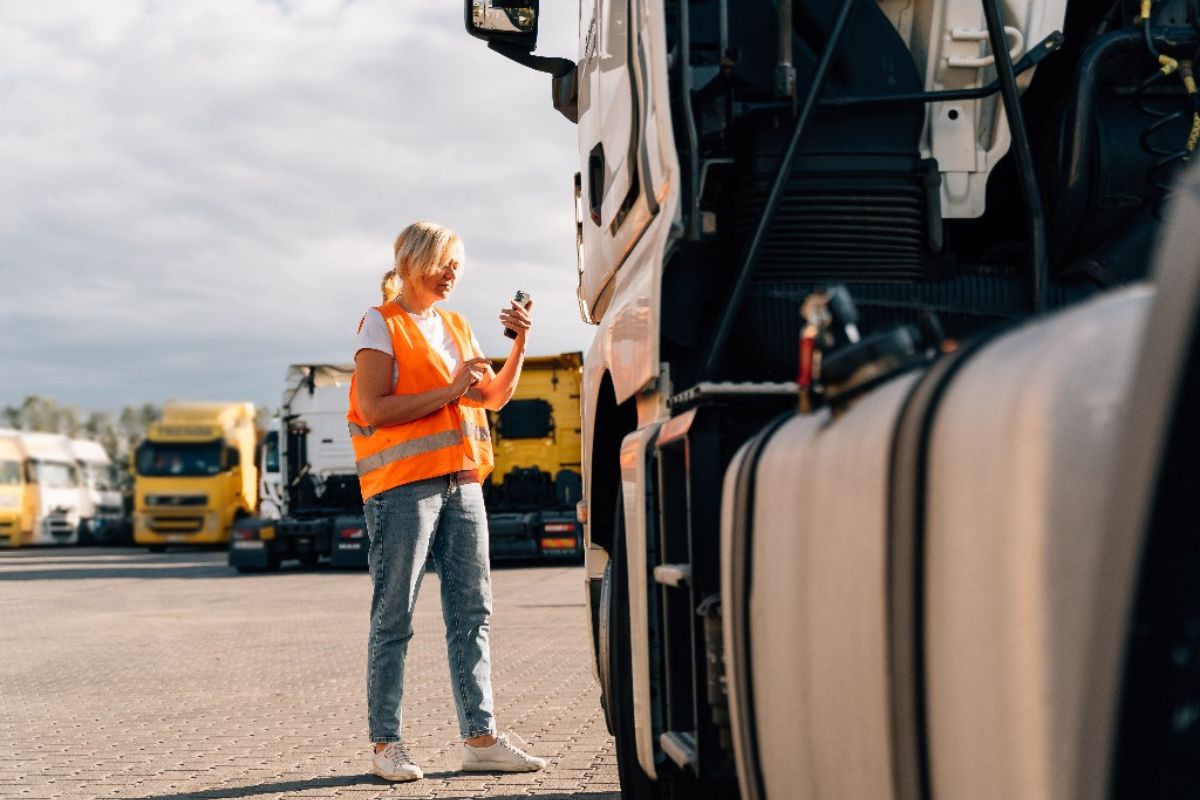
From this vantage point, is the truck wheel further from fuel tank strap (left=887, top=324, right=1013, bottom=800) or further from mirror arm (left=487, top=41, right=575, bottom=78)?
fuel tank strap (left=887, top=324, right=1013, bottom=800)

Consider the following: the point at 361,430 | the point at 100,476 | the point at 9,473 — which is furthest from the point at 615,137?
the point at 100,476

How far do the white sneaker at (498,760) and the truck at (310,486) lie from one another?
19.9 meters

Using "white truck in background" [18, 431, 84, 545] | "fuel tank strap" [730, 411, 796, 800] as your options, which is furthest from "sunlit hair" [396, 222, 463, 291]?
"white truck in background" [18, 431, 84, 545]

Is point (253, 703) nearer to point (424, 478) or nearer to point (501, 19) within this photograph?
point (424, 478)

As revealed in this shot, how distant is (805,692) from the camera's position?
196 cm

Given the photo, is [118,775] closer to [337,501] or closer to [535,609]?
[535,609]

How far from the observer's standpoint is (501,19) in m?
4.66

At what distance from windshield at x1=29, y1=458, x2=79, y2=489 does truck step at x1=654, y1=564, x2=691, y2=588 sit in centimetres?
4182

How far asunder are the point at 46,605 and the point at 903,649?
16854 millimetres

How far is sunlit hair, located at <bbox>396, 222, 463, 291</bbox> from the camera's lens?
5281mm

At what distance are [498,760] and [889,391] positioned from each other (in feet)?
12.8


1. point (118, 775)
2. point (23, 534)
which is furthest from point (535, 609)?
point (23, 534)

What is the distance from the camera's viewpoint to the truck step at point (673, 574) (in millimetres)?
2863

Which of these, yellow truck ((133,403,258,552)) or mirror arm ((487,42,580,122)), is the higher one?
mirror arm ((487,42,580,122))
